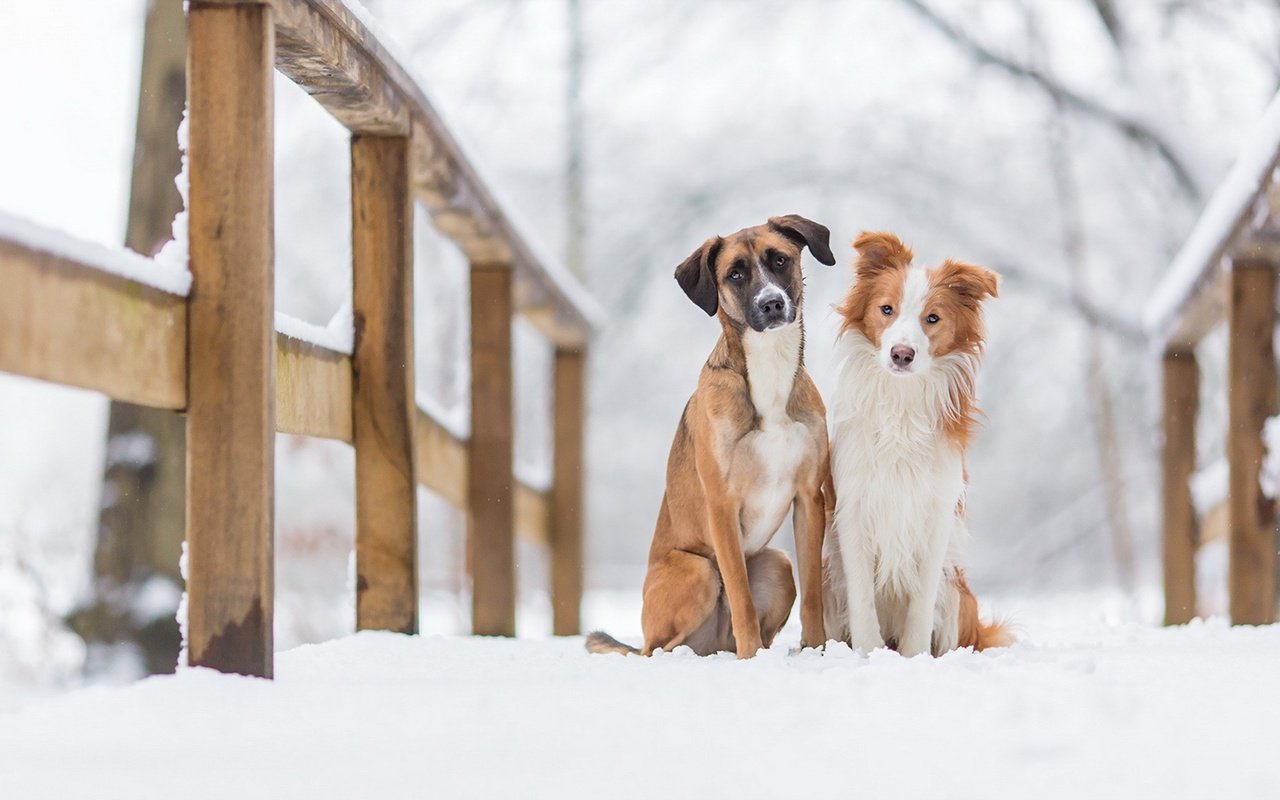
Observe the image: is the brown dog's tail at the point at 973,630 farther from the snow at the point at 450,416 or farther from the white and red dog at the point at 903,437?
the snow at the point at 450,416

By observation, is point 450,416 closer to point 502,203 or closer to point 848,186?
point 502,203

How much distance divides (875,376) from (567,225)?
7956mm

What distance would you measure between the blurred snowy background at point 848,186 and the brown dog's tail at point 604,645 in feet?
18.1

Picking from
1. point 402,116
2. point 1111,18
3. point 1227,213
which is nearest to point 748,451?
point 402,116

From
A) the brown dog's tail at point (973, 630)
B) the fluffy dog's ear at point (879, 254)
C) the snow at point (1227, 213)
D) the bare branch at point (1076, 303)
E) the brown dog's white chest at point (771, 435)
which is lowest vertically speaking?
the brown dog's tail at point (973, 630)

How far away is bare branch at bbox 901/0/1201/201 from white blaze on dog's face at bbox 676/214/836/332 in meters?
6.79

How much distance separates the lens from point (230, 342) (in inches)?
89.0

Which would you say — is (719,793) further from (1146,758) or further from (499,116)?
(499,116)

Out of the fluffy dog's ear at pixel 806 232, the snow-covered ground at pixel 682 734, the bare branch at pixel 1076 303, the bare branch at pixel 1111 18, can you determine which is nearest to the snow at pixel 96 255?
the snow-covered ground at pixel 682 734

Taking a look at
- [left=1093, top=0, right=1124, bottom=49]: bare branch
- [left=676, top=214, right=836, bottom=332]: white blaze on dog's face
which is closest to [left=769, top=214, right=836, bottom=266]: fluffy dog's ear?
[left=676, top=214, right=836, bottom=332]: white blaze on dog's face

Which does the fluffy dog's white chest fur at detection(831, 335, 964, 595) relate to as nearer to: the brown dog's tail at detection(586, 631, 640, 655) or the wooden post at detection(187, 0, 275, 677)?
the brown dog's tail at detection(586, 631, 640, 655)

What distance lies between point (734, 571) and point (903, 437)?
489 millimetres

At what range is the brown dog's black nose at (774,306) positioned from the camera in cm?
305

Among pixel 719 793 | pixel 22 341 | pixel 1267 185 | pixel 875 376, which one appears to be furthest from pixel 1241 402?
pixel 22 341
